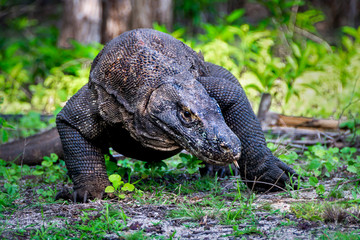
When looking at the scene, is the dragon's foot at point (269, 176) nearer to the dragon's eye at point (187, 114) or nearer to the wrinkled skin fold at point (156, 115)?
the wrinkled skin fold at point (156, 115)

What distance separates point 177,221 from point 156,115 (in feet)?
2.13

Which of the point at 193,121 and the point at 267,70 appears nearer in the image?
the point at 193,121

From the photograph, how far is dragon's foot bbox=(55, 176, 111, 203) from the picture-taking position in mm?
3023

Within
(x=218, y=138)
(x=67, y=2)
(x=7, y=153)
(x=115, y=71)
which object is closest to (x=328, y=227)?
(x=218, y=138)

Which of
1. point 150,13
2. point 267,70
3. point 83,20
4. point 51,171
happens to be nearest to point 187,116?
point 51,171

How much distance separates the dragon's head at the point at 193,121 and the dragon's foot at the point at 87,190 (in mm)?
757

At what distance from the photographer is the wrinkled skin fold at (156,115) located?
2.49 meters

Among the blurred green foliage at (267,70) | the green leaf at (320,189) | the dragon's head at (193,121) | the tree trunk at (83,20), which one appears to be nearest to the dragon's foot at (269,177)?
the green leaf at (320,189)

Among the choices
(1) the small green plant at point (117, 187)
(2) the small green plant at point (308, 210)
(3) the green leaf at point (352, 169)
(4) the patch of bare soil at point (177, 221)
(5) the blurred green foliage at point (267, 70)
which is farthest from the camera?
(5) the blurred green foliage at point (267, 70)

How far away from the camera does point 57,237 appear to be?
2.27m

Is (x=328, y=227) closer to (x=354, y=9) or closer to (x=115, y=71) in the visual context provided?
(x=115, y=71)

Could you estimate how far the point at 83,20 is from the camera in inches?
354

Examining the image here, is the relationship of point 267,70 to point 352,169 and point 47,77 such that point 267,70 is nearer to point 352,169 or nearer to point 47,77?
point 352,169

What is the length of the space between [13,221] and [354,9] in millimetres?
14543
